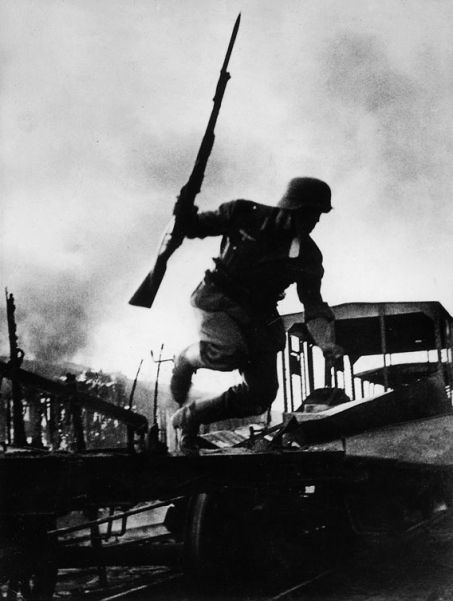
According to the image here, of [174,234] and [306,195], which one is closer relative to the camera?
[174,234]

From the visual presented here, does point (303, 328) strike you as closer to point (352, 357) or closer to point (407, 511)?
point (352, 357)

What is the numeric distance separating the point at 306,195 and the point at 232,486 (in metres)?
1.74

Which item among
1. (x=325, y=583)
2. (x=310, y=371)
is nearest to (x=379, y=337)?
(x=310, y=371)

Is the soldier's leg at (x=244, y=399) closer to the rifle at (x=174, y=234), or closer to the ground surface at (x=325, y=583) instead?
the rifle at (x=174, y=234)

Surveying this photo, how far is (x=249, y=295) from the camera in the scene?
3.97 meters

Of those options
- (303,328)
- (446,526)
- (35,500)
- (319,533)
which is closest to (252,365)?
(35,500)

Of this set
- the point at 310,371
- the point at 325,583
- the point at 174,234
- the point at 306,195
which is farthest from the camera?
the point at 310,371

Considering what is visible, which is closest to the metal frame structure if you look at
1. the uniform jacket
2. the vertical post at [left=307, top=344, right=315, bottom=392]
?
the vertical post at [left=307, top=344, right=315, bottom=392]

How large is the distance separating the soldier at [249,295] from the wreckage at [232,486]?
314mm

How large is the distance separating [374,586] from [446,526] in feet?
13.8

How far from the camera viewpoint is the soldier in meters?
3.86

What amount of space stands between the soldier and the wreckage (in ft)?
1.03

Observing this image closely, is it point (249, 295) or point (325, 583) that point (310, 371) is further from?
point (249, 295)

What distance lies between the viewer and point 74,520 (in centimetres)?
1159
